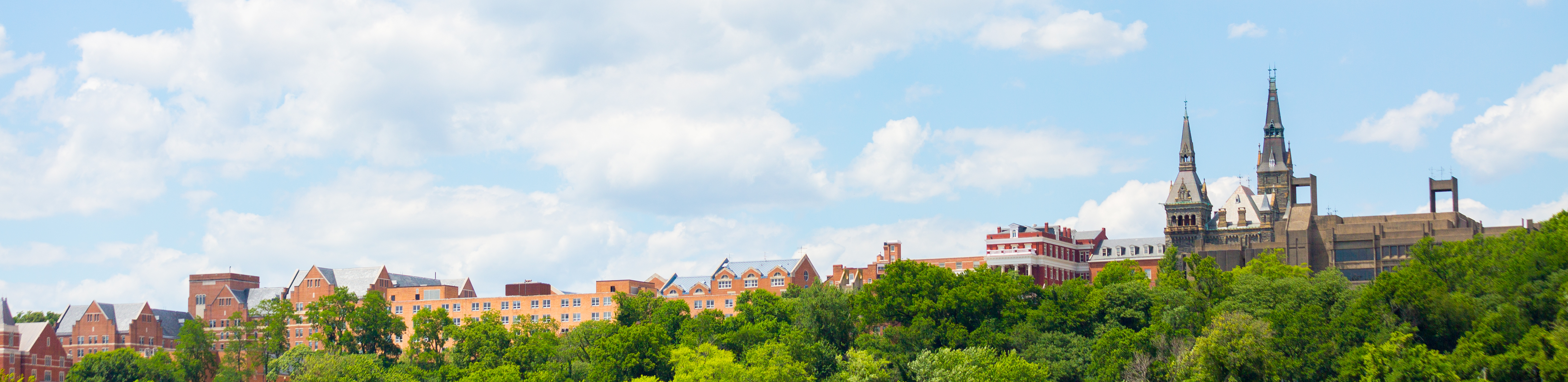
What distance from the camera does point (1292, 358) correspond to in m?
91.3

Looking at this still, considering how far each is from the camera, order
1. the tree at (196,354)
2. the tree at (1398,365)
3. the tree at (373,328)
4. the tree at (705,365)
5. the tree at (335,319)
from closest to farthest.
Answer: the tree at (1398,365), the tree at (705,365), the tree at (335,319), the tree at (373,328), the tree at (196,354)

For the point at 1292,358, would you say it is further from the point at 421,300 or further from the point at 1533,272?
the point at 421,300

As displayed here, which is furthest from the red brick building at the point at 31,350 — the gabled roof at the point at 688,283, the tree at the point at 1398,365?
the tree at the point at 1398,365

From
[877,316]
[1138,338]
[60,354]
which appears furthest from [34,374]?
[1138,338]

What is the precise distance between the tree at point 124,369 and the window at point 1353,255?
10614 cm

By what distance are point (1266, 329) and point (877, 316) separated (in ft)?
107

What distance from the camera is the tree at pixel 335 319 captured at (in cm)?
13362

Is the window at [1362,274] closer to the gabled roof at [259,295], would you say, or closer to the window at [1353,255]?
the window at [1353,255]

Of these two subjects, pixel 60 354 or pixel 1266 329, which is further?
pixel 60 354

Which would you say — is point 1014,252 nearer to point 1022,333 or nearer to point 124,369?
point 1022,333

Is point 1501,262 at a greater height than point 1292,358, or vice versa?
point 1501,262

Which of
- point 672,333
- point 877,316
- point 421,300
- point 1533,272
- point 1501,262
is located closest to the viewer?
point 1533,272

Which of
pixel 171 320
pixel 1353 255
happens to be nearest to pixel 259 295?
pixel 171 320

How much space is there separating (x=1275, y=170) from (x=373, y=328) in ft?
287
